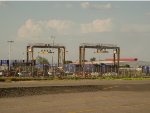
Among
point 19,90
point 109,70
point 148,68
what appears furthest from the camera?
point 148,68

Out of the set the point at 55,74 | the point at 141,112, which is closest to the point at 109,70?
the point at 55,74

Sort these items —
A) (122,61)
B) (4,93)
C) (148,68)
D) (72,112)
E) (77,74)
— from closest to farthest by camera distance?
(72,112)
(4,93)
(77,74)
(148,68)
(122,61)

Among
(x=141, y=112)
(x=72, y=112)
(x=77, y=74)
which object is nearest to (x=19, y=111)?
(x=72, y=112)

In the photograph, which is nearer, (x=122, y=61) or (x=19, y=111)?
(x=19, y=111)

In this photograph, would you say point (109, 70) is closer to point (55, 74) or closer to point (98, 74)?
point (98, 74)

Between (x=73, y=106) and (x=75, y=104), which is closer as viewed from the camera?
(x=73, y=106)

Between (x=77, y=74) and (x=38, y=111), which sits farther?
(x=77, y=74)

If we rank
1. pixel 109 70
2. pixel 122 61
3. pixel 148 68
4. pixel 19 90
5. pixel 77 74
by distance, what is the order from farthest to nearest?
pixel 122 61 → pixel 148 68 → pixel 109 70 → pixel 77 74 → pixel 19 90

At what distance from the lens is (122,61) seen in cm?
17700

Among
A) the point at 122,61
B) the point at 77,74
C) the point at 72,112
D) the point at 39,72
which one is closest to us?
the point at 72,112

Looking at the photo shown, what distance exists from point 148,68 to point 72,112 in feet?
271

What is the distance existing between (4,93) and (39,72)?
44.2 m

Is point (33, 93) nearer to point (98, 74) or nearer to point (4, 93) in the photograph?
point (4, 93)

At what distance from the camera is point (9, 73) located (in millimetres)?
73938
